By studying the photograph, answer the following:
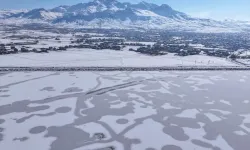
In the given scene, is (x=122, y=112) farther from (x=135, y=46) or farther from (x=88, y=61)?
(x=135, y=46)

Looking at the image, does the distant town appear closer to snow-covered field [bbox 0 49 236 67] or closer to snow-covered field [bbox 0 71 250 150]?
snow-covered field [bbox 0 49 236 67]

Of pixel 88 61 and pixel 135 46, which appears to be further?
pixel 135 46

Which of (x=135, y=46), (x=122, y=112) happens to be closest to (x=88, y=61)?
(x=122, y=112)

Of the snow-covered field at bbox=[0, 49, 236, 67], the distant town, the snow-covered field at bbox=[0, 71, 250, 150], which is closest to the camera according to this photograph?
the snow-covered field at bbox=[0, 71, 250, 150]

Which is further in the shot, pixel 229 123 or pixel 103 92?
pixel 103 92

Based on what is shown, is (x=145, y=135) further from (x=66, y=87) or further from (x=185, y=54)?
(x=185, y=54)

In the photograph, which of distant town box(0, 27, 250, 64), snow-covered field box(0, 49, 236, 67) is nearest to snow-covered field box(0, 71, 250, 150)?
snow-covered field box(0, 49, 236, 67)

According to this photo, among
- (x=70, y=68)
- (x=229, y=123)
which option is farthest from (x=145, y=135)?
(x=70, y=68)

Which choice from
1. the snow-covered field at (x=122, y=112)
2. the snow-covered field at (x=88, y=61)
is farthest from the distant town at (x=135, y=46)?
the snow-covered field at (x=122, y=112)
